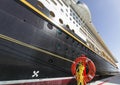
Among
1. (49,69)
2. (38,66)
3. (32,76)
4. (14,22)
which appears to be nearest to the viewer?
(14,22)

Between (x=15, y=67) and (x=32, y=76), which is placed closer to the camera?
(x=15, y=67)

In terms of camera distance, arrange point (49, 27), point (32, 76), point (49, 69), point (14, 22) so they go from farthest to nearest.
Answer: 1. point (49, 27)
2. point (49, 69)
3. point (32, 76)
4. point (14, 22)

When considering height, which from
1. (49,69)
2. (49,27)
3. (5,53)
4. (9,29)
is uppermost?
(49,27)

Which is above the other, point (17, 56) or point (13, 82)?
point (17, 56)

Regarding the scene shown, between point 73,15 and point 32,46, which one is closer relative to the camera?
point 32,46

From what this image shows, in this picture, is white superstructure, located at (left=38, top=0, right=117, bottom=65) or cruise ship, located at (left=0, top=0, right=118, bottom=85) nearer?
cruise ship, located at (left=0, top=0, right=118, bottom=85)

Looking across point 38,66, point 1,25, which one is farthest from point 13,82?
point 1,25

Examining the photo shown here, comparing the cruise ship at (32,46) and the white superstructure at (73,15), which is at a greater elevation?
the white superstructure at (73,15)

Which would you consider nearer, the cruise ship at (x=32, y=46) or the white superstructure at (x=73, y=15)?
the cruise ship at (x=32, y=46)

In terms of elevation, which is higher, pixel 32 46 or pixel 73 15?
pixel 73 15

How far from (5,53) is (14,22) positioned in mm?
916

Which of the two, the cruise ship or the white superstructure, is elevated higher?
the white superstructure

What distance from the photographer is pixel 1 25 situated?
373cm

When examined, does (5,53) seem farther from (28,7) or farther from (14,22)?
(28,7)
